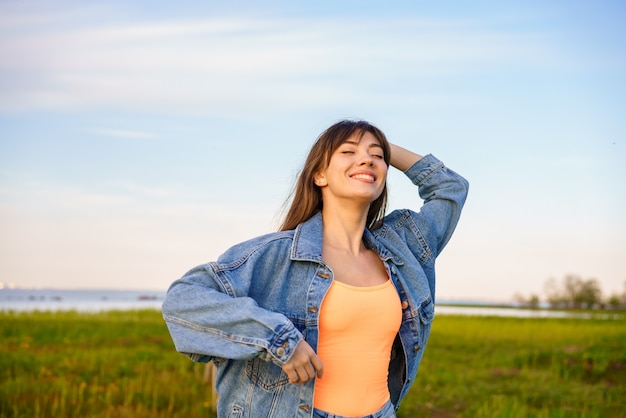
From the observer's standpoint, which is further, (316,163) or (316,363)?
(316,163)

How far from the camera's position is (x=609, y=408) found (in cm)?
824

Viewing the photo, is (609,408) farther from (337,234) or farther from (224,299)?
(224,299)

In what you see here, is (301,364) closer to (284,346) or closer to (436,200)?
(284,346)

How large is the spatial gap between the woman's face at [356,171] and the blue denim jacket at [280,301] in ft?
0.61

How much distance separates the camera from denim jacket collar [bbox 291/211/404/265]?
2.66 m

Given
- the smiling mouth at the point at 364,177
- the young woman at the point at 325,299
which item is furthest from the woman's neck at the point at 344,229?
the smiling mouth at the point at 364,177

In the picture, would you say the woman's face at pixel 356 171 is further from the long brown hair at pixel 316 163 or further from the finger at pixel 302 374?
the finger at pixel 302 374

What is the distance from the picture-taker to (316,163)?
9.49ft

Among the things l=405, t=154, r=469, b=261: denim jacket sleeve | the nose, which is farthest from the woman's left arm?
the nose

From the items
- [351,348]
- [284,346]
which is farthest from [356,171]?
[284,346]

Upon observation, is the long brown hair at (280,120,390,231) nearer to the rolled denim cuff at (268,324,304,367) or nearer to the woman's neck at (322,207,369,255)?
the woman's neck at (322,207,369,255)

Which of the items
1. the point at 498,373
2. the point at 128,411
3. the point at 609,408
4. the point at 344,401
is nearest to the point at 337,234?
the point at 344,401

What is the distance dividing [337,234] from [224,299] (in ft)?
2.31

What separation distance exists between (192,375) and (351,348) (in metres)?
7.18
